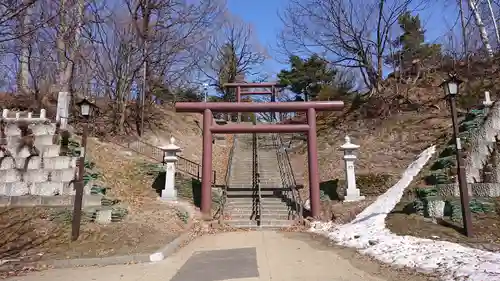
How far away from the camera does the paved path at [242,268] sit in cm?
648

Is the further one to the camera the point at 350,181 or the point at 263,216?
the point at 350,181

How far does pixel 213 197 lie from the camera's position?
53.1ft

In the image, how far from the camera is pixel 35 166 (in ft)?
40.9

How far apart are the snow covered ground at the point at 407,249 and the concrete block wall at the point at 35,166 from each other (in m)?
8.78

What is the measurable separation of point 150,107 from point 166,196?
1269 cm

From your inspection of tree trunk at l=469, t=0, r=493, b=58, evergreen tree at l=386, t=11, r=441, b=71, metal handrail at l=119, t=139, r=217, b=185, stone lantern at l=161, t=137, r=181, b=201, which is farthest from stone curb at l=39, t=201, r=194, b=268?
evergreen tree at l=386, t=11, r=441, b=71

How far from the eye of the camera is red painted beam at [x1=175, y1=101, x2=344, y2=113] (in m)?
15.2

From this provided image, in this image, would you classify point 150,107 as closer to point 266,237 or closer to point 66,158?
point 66,158

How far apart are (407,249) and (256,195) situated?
9.22 metres

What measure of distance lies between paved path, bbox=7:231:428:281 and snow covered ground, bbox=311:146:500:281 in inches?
22.0

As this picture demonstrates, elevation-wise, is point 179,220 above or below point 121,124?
below

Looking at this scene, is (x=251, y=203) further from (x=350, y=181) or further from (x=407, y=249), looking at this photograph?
(x=407, y=249)

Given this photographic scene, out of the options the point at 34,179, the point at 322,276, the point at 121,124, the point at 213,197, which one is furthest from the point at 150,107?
the point at 322,276

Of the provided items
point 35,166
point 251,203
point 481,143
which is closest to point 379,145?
point 481,143
